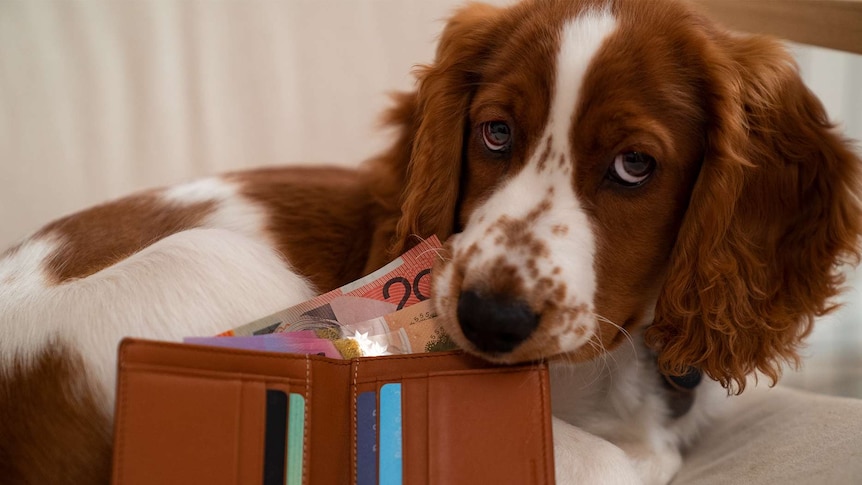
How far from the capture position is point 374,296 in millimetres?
1548

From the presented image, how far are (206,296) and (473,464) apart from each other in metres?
0.65

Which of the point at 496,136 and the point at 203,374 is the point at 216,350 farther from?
the point at 496,136

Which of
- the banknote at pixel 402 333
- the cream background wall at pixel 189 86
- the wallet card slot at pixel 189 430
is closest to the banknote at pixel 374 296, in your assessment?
the banknote at pixel 402 333

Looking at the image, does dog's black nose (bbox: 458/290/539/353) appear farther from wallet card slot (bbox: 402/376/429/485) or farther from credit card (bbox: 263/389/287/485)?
credit card (bbox: 263/389/287/485)

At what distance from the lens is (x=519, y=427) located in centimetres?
128

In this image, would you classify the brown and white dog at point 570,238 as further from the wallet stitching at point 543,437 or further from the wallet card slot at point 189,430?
the wallet card slot at point 189,430

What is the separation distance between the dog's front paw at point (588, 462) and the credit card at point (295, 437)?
52 cm

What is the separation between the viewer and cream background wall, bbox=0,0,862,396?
9.27 ft

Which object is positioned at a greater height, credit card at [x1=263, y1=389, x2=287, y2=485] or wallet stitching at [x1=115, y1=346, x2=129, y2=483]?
wallet stitching at [x1=115, y1=346, x2=129, y2=483]

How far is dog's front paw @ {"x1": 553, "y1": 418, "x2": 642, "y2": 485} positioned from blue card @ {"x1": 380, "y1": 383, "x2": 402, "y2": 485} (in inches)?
14.0

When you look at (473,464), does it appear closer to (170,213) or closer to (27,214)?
(170,213)

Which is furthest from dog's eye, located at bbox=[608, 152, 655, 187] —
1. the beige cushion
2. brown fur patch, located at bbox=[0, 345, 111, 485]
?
brown fur patch, located at bbox=[0, 345, 111, 485]

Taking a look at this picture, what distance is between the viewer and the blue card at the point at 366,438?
4.27 ft

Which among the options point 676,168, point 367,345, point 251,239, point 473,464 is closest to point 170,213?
point 251,239
